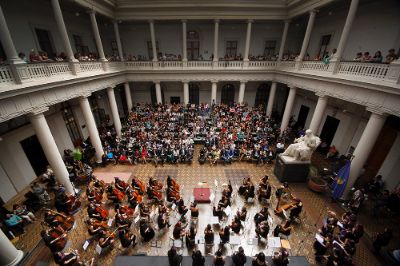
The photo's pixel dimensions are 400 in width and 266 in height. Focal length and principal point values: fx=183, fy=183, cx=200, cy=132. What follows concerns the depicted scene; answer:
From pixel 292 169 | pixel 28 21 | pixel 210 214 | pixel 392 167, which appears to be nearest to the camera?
pixel 210 214

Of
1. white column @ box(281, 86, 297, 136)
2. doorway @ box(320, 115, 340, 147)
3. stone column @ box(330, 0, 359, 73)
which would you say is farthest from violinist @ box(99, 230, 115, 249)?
doorway @ box(320, 115, 340, 147)

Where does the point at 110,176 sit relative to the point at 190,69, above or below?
below

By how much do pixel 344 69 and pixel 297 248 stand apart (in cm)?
973

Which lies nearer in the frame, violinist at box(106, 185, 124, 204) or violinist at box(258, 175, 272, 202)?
violinist at box(106, 185, 124, 204)

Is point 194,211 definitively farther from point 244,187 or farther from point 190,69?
point 190,69

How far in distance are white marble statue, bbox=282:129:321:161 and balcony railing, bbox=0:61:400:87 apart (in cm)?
356

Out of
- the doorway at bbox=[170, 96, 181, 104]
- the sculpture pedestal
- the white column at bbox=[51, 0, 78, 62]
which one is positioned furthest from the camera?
the doorway at bbox=[170, 96, 181, 104]

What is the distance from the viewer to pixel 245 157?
1377 centimetres

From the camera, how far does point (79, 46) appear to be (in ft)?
52.5

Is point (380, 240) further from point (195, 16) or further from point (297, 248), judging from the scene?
point (195, 16)

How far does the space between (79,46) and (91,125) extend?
844 centimetres

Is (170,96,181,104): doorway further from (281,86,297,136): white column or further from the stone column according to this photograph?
the stone column

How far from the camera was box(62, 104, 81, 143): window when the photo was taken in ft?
46.4

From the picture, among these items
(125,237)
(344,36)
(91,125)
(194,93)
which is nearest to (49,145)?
(91,125)
